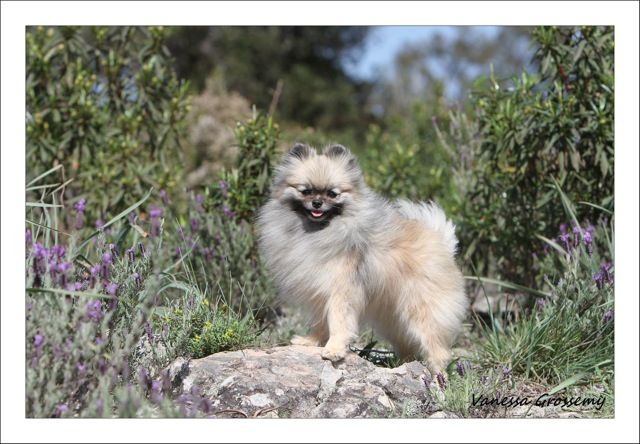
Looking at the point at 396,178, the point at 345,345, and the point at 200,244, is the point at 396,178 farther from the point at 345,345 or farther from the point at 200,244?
the point at 345,345

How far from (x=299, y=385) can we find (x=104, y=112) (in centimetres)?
411

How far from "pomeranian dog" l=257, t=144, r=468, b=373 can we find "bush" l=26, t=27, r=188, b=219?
242cm

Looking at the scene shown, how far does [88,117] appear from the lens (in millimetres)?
6941

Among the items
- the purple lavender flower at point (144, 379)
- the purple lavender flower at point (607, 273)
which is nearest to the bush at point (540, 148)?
the purple lavender flower at point (607, 273)

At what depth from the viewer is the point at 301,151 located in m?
4.90

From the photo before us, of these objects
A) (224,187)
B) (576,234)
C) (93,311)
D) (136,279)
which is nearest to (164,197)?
(224,187)

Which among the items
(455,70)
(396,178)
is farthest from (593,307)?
(455,70)

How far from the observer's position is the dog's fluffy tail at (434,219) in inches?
206

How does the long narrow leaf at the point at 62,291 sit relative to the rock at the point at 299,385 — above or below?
above

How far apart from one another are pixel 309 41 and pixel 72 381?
18608 millimetres

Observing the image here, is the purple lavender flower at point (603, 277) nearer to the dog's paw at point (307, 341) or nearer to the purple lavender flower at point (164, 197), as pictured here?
the dog's paw at point (307, 341)

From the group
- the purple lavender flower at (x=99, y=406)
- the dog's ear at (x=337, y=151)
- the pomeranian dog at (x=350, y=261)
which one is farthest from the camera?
the dog's ear at (x=337, y=151)

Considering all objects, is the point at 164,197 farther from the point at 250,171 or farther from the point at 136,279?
the point at 136,279

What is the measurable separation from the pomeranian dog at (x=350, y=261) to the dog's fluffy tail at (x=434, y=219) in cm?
3
